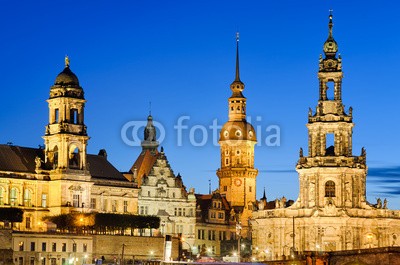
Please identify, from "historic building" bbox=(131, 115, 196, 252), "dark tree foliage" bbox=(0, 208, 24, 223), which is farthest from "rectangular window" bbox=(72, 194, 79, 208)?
"historic building" bbox=(131, 115, 196, 252)

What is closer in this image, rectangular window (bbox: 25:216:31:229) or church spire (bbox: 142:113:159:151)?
rectangular window (bbox: 25:216:31:229)

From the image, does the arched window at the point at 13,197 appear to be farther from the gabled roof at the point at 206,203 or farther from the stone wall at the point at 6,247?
the gabled roof at the point at 206,203

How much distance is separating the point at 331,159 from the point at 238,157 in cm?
3470

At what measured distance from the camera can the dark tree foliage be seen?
4703 inches

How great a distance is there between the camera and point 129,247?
410 feet

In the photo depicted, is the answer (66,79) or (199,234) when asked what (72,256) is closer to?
(66,79)

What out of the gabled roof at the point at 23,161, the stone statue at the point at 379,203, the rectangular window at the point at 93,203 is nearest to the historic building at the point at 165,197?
the gabled roof at the point at 23,161

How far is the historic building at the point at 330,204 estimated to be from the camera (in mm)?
137250

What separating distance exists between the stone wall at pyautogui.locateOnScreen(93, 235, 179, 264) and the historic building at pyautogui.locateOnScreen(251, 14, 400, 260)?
1595 cm

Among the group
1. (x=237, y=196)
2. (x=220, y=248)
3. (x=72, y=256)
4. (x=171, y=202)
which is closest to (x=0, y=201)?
(x=72, y=256)

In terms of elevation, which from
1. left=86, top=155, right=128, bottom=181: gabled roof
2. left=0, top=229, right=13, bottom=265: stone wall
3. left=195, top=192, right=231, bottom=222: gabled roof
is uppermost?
left=86, top=155, right=128, bottom=181: gabled roof

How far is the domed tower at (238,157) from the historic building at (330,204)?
28028 mm

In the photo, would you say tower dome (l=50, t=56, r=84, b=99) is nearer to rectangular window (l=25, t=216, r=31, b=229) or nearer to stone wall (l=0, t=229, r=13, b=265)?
rectangular window (l=25, t=216, r=31, b=229)

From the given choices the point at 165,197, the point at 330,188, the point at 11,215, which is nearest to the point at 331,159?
the point at 330,188
